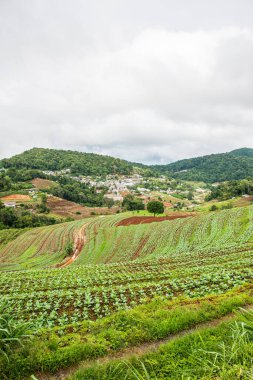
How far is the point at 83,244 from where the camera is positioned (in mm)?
52594

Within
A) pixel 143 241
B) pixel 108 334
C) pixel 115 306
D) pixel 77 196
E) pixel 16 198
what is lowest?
pixel 143 241

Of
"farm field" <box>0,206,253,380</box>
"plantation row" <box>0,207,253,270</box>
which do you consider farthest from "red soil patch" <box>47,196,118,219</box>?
"farm field" <box>0,206,253,380</box>

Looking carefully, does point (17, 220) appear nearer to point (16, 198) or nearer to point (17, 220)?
point (17, 220)

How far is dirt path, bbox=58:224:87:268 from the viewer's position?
4349 centimetres

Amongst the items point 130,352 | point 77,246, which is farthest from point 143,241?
point 130,352

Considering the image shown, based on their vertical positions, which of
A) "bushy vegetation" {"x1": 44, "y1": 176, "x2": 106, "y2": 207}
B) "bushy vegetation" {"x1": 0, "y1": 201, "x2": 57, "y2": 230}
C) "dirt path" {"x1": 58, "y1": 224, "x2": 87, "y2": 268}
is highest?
"bushy vegetation" {"x1": 44, "y1": 176, "x2": 106, "y2": 207}

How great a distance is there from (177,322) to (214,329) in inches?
51.1

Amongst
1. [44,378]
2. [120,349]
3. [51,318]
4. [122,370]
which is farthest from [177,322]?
[51,318]

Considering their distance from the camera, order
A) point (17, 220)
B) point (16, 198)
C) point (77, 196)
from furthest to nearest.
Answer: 1. point (77, 196)
2. point (16, 198)
3. point (17, 220)

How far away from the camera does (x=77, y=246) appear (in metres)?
52.6

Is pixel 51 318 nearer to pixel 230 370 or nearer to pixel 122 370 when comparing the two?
pixel 122 370

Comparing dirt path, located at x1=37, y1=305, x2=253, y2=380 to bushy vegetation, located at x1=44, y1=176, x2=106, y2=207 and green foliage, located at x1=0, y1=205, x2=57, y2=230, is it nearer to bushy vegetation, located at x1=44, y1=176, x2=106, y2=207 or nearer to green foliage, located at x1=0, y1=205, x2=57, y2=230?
green foliage, located at x1=0, y1=205, x2=57, y2=230

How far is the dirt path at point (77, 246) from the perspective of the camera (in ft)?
143

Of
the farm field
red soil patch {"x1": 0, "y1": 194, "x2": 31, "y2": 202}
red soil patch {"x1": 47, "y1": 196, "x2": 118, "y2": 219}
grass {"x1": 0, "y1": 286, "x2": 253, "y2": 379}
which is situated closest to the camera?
grass {"x1": 0, "y1": 286, "x2": 253, "y2": 379}
